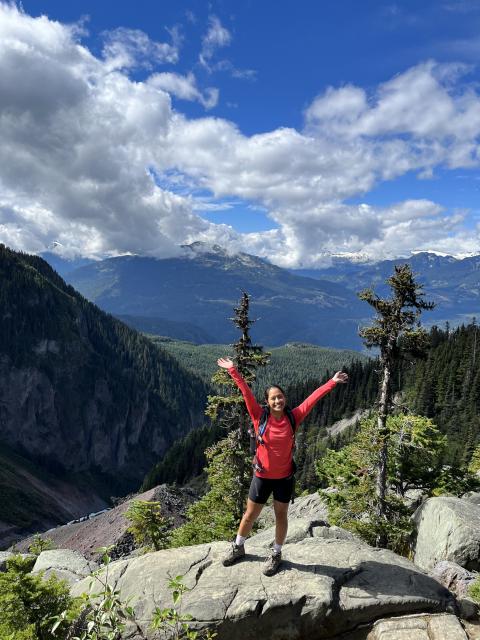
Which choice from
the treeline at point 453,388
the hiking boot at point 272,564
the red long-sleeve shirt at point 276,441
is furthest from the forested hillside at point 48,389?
the red long-sleeve shirt at point 276,441

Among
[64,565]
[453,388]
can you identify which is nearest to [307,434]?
[453,388]

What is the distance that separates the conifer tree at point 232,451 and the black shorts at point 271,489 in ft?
37.0

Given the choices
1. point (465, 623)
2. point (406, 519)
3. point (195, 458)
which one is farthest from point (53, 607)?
point (195, 458)

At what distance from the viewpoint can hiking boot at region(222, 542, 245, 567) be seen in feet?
32.2

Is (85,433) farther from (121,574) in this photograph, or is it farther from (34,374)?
(121,574)

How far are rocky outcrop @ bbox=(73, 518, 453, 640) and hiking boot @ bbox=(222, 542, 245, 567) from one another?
5.4 inches

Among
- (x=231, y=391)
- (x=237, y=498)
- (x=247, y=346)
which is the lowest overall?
(x=237, y=498)

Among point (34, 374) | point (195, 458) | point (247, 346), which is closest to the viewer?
point (247, 346)

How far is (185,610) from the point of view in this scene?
8695mm

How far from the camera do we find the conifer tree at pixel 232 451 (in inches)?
841

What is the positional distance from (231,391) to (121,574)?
1201cm

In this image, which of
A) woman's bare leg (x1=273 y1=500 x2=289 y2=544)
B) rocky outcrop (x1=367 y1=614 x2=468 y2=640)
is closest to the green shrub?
woman's bare leg (x1=273 y1=500 x2=289 y2=544)

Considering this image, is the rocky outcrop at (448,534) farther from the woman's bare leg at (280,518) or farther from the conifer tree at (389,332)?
the woman's bare leg at (280,518)

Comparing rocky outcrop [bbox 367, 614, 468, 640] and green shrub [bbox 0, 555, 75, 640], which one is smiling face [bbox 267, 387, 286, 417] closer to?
rocky outcrop [bbox 367, 614, 468, 640]
